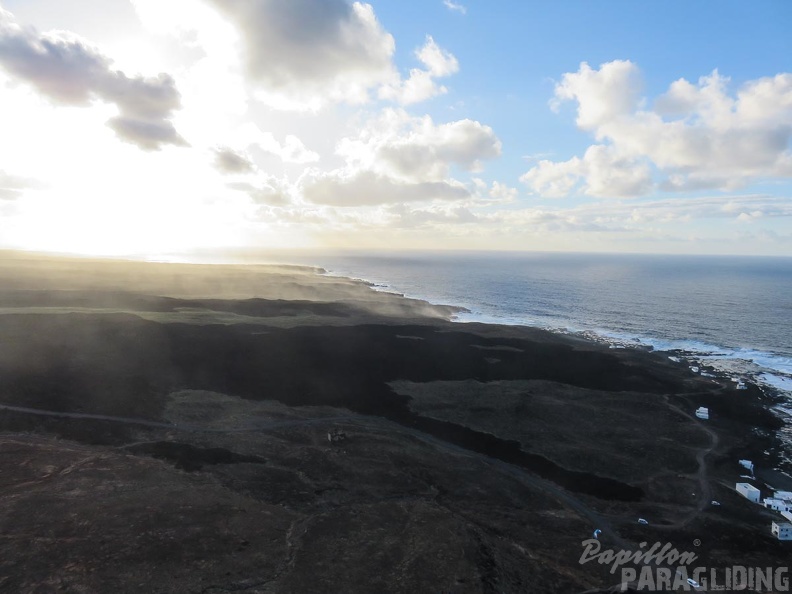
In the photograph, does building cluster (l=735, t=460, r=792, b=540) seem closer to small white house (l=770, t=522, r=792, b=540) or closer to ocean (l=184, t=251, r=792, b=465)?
small white house (l=770, t=522, r=792, b=540)

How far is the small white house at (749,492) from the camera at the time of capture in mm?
40031

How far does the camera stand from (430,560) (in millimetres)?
28781

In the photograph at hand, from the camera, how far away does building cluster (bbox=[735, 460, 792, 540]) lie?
3472 centimetres

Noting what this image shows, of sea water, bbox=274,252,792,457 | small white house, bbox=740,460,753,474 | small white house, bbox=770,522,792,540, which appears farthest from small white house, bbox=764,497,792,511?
sea water, bbox=274,252,792,457

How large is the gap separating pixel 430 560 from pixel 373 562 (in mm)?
3664

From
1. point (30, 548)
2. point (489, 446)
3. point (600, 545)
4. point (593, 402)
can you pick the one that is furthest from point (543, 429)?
point (30, 548)

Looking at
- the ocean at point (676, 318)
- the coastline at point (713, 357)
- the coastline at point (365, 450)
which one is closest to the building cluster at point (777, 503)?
the coastline at point (365, 450)

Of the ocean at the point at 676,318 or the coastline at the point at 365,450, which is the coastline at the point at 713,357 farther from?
the coastline at the point at 365,450

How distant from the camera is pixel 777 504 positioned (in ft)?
127

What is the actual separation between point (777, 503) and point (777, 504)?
13cm

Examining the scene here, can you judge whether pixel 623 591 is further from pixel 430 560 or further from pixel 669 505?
pixel 669 505

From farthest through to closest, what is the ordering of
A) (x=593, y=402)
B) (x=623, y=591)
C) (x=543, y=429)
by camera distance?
(x=593, y=402)
(x=543, y=429)
(x=623, y=591)

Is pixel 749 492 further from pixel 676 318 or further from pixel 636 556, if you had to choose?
pixel 676 318

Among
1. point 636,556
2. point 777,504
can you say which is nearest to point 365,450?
point 636,556
